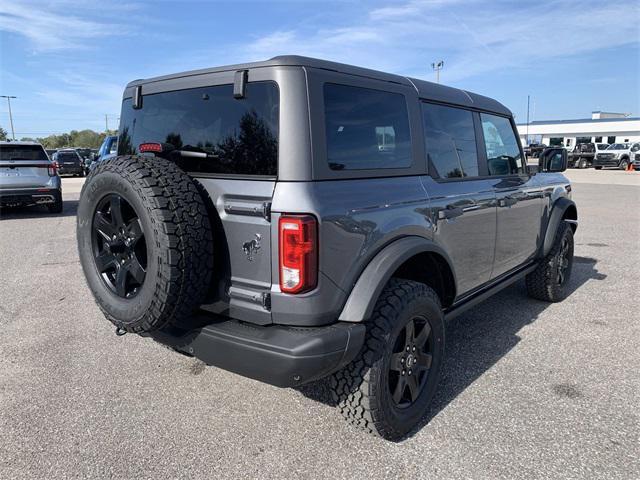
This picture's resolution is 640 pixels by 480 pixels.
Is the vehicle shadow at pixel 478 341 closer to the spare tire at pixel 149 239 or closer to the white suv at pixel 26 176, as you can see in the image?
the spare tire at pixel 149 239

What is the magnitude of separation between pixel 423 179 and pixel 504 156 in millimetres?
1497

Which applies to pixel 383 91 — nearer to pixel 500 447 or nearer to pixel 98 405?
pixel 500 447

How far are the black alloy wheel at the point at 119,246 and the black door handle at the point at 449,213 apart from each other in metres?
1.75

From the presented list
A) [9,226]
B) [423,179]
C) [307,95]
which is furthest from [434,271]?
[9,226]

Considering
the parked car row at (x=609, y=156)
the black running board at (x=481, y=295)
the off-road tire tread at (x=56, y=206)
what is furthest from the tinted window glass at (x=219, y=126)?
the parked car row at (x=609, y=156)

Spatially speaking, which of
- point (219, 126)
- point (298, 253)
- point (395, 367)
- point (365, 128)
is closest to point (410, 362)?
point (395, 367)

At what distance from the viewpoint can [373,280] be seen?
2402 mm

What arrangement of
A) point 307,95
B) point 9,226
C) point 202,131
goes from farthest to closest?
point 9,226
point 202,131
point 307,95

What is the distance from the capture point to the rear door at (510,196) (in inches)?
149

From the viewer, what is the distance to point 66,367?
3496 mm

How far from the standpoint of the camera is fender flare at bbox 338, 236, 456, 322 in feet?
7.72

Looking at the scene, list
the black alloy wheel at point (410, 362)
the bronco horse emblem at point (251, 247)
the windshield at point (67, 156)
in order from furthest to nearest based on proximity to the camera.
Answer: the windshield at point (67, 156) < the black alloy wheel at point (410, 362) < the bronco horse emblem at point (251, 247)

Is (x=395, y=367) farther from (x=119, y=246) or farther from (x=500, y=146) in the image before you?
(x=500, y=146)

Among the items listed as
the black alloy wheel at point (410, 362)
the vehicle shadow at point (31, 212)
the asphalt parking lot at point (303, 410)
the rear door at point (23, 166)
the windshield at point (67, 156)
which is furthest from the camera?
the windshield at point (67, 156)
